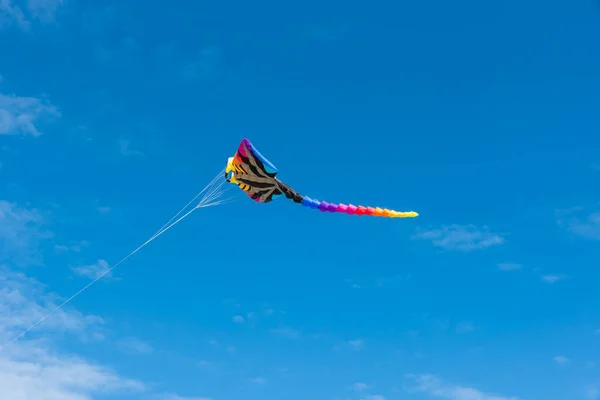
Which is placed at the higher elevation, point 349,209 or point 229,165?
point 229,165

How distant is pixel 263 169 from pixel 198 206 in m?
5.39

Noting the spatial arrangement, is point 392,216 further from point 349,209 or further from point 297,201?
point 297,201

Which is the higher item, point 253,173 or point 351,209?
point 253,173

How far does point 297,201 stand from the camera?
3800 cm

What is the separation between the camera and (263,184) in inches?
1508

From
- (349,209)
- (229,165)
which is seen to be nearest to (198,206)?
(229,165)

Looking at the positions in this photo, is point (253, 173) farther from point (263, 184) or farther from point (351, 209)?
point (351, 209)

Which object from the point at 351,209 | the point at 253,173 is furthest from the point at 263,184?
the point at 351,209

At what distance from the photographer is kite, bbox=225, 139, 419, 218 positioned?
36625 mm

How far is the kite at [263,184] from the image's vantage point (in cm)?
3662

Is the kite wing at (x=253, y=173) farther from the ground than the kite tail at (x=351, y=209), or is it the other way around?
the kite wing at (x=253, y=173)

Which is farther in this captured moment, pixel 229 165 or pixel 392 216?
pixel 229 165

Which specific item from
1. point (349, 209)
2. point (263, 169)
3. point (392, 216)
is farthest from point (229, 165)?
point (392, 216)

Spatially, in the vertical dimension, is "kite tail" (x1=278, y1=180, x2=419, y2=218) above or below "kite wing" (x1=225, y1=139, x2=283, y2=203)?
below
